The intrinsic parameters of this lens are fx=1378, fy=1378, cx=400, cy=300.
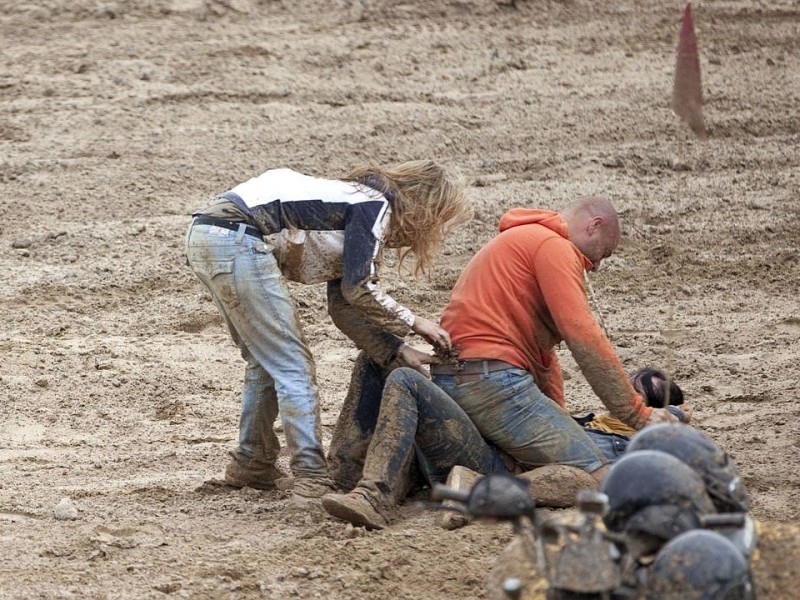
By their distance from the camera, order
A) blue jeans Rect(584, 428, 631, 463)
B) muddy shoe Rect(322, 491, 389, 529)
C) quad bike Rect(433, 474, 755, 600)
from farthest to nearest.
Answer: blue jeans Rect(584, 428, 631, 463)
muddy shoe Rect(322, 491, 389, 529)
quad bike Rect(433, 474, 755, 600)

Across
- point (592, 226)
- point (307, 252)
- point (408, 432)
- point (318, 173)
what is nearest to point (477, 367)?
point (408, 432)

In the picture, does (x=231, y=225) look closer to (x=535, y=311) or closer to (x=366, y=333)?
(x=366, y=333)

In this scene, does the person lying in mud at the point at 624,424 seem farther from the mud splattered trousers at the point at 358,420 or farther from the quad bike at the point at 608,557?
the quad bike at the point at 608,557

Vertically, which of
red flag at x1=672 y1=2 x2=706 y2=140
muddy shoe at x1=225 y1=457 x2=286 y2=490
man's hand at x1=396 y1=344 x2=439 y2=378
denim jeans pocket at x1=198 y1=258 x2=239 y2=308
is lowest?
muddy shoe at x1=225 y1=457 x2=286 y2=490

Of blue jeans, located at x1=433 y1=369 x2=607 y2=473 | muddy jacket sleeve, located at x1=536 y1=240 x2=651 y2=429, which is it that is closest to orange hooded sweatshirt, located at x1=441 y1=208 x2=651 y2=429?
muddy jacket sleeve, located at x1=536 y1=240 x2=651 y2=429

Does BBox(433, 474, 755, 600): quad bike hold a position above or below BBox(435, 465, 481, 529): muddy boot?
above

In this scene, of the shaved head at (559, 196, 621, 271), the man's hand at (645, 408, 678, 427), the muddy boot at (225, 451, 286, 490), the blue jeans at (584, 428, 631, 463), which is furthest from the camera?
the muddy boot at (225, 451, 286, 490)

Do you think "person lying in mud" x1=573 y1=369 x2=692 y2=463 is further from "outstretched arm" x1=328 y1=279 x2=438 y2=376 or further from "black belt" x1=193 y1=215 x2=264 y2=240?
"black belt" x1=193 y1=215 x2=264 y2=240

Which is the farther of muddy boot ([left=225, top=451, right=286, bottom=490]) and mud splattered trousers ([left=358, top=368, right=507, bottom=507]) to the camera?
muddy boot ([left=225, top=451, right=286, bottom=490])

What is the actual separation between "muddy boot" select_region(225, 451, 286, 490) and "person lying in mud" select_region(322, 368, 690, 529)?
72cm

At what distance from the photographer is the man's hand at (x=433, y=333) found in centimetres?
579

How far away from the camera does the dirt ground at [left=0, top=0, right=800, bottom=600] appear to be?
222 inches

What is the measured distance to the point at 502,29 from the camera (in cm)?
1267

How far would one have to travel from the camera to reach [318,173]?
10500mm
